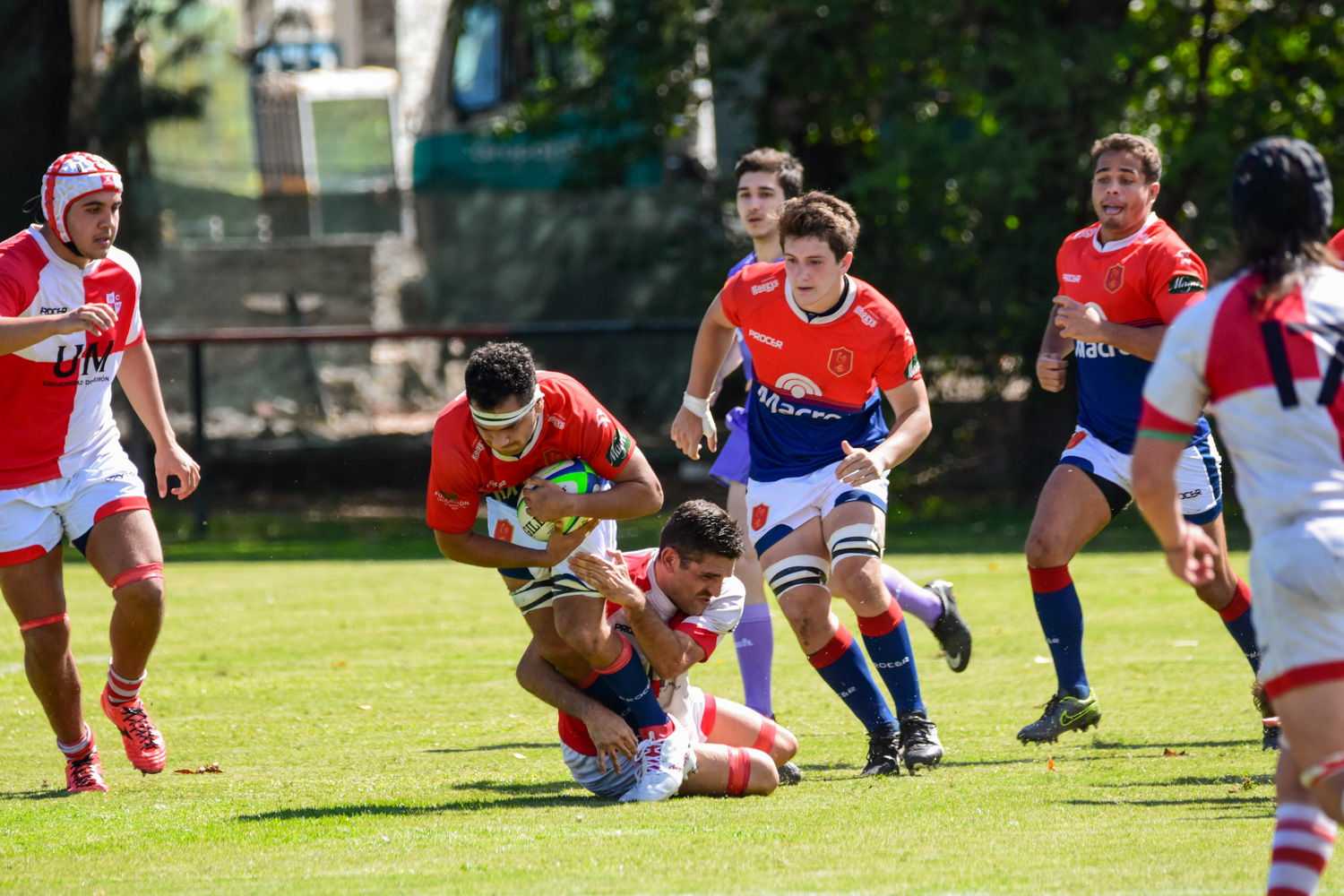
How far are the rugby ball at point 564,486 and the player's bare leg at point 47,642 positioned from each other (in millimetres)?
1726

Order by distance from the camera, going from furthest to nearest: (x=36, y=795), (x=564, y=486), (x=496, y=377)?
(x=36, y=795) < (x=564, y=486) < (x=496, y=377)

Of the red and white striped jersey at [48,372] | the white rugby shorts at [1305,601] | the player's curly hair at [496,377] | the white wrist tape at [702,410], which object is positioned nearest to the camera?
the white rugby shorts at [1305,601]

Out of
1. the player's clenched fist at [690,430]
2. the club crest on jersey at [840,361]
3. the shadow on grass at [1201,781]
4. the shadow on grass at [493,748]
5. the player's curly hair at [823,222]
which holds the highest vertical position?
the player's curly hair at [823,222]

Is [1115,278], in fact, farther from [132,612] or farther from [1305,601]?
[132,612]

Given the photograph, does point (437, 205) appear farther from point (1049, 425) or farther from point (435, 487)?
point (435, 487)

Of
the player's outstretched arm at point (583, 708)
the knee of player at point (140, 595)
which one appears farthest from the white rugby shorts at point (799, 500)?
the knee of player at point (140, 595)

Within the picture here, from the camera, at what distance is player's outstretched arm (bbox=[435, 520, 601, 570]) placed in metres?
5.14

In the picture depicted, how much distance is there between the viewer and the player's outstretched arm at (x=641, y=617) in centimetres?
506

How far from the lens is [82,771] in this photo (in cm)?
557

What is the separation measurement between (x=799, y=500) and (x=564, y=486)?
1115mm

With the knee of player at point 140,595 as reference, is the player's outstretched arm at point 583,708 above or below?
below

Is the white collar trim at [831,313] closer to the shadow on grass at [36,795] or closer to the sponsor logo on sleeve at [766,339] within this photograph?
the sponsor logo on sleeve at [766,339]

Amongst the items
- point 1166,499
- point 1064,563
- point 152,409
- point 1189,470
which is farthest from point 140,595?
point 1189,470

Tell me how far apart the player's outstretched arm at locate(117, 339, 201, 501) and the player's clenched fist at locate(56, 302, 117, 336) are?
81 centimetres
